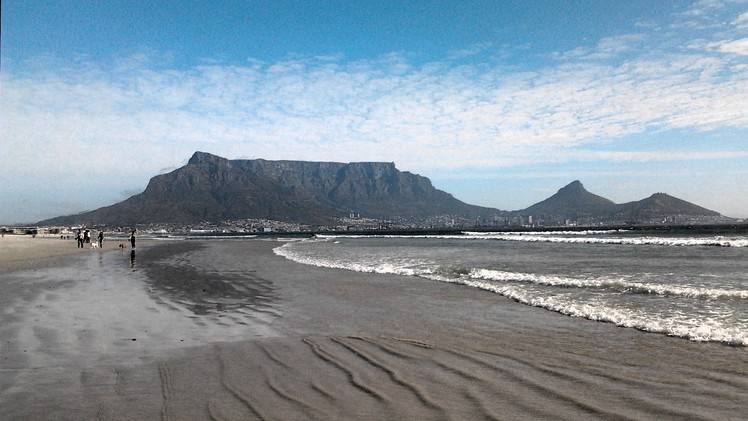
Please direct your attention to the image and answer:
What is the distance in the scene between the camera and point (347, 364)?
700 centimetres

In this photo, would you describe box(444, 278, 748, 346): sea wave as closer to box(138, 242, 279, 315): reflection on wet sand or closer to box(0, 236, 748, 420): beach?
box(0, 236, 748, 420): beach

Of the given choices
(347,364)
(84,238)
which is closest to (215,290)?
(347,364)

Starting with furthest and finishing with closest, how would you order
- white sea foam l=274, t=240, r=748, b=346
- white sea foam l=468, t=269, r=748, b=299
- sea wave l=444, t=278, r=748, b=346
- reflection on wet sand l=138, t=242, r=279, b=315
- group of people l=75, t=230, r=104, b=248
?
group of people l=75, t=230, r=104, b=248
white sea foam l=468, t=269, r=748, b=299
reflection on wet sand l=138, t=242, r=279, b=315
white sea foam l=274, t=240, r=748, b=346
sea wave l=444, t=278, r=748, b=346

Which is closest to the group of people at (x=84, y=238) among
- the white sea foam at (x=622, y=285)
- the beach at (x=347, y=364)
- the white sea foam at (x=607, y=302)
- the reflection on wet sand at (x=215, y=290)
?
the reflection on wet sand at (x=215, y=290)

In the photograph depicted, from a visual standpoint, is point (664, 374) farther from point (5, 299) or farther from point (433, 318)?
point (5, 299)

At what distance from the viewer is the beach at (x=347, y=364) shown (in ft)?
16.9

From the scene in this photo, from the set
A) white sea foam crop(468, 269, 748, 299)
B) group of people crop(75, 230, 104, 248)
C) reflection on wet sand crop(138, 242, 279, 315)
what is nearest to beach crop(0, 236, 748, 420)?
reflection on wet sand crop(138, 242, 279, 315)

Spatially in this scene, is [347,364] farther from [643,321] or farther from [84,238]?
[84,238]

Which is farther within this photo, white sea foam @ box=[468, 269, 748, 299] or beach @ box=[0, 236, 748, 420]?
white sea foam @ box=[468, 269, 748, 299]

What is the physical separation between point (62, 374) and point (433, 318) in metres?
7.18

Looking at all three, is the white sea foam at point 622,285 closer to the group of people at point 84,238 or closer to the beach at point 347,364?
the beach at point 347,364

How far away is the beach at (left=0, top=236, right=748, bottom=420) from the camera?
5160 mm

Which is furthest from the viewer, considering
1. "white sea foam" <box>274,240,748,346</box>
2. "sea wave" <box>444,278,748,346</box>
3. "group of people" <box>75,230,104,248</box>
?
"group of people" <box>75,230,104,248</box>

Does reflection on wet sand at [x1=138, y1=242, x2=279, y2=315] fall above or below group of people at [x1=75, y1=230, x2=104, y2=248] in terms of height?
below
